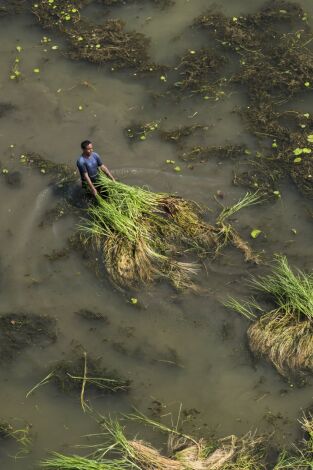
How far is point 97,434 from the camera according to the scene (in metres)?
6.46

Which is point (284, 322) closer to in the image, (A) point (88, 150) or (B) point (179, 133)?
(A) point (88, 150)

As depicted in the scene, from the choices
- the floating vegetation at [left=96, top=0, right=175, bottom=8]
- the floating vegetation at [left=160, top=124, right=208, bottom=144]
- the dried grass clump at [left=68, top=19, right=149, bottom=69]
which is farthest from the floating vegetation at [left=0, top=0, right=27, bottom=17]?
the floating vegetation at [left=160, top=124, right=208, bottom=144]

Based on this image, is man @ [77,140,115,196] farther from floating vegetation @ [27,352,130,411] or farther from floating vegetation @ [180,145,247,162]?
floating vegetation @ [27,352,130,411]

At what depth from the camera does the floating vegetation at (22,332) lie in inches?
275

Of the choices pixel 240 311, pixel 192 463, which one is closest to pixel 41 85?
pixel 240 311

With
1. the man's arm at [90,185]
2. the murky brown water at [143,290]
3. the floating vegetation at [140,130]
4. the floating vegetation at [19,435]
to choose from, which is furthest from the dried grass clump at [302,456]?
the floating vegetation at [140,130]

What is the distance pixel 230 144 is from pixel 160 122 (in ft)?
3.52

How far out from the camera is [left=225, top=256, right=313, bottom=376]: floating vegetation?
21.5 feet

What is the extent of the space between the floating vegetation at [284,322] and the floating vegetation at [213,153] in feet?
6.58

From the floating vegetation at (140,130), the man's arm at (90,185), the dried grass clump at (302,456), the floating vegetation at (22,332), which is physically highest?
the man's arm at (90,185)

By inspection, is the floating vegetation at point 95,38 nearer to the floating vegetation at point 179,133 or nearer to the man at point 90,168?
the floating vegetation at point 179,133

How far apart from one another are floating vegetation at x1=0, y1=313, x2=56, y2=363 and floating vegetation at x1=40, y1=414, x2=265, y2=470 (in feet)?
4.19

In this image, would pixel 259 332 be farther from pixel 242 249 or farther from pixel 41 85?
pixel 41 85

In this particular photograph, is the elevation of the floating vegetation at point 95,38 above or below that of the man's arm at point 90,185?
above
